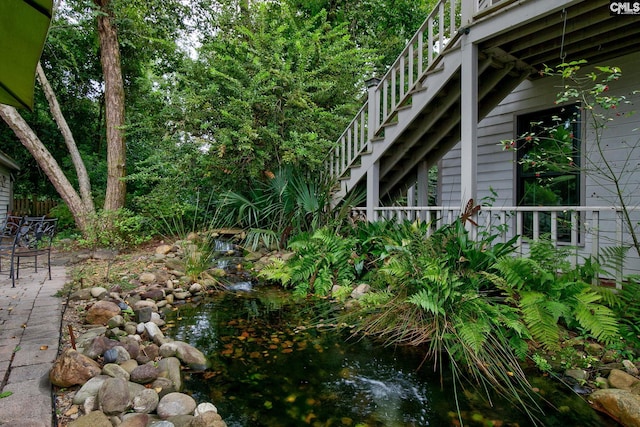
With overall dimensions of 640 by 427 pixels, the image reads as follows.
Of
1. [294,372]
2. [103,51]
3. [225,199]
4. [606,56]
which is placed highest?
[103,51]

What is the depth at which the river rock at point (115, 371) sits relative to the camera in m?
2.14

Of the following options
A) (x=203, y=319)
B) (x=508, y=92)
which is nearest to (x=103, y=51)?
(x=203, y=319)

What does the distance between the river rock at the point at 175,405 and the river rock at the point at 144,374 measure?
0.84 ft

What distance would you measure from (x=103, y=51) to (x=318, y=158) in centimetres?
533

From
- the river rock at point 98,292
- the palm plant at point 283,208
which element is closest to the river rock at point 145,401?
the river rock at point 98,292

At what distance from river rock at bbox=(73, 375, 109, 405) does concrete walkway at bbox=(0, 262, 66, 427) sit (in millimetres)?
130

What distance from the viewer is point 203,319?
11.8 ft

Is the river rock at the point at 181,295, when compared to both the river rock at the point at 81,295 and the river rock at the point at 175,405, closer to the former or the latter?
the river rock at the point at 81,295

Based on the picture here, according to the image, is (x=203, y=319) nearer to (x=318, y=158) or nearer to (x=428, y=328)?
(x=428, y=328)

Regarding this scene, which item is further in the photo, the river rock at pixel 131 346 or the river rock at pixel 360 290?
the river rock at pixel 360 290

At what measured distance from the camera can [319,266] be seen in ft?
15.0

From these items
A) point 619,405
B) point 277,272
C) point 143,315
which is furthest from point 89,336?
point 619,405

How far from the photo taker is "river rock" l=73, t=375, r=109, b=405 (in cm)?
188

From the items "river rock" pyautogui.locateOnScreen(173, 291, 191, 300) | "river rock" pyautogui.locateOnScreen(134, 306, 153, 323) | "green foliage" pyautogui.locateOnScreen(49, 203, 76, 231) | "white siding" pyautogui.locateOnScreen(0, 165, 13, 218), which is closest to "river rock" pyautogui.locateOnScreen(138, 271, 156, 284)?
"river rock" pyautogui.locateOnScreen(173, 291, 191, 300)
